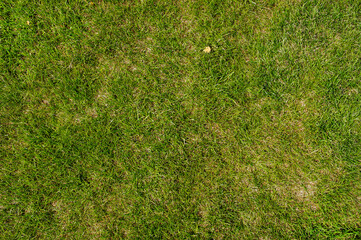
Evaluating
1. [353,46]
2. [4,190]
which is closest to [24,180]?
[4,190]

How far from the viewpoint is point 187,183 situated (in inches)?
94.3

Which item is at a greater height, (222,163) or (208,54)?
(208,54)

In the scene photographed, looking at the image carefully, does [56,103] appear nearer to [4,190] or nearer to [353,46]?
[4,190]

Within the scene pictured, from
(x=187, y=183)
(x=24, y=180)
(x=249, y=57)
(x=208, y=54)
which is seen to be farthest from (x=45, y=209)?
(x=249, y=57)

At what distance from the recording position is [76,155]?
246 centimetres

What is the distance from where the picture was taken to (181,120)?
2467 millimetres

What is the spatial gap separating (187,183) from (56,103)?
5.60 ft

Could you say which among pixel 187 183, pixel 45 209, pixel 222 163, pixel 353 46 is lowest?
pixel 45 209

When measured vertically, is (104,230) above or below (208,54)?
below

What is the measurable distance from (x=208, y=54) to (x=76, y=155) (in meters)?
1.82

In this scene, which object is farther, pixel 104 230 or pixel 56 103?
pixel 56 103

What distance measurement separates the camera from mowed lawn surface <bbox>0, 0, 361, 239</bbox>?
7.80 feet

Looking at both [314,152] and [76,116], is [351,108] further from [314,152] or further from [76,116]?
[76,116]

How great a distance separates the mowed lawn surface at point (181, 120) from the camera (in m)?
2.38
